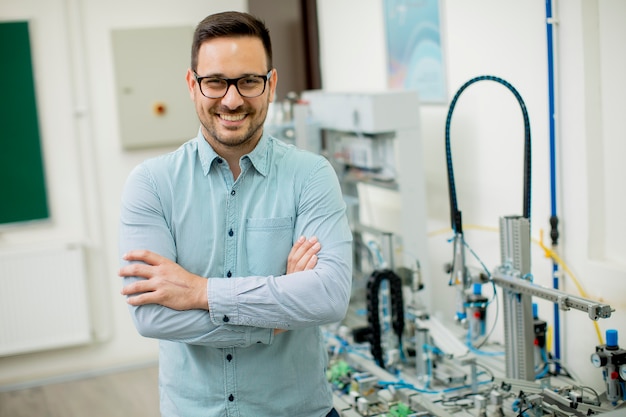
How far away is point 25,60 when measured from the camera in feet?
14.6

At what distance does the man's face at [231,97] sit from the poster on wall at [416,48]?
74.2 inches

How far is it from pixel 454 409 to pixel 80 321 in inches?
118

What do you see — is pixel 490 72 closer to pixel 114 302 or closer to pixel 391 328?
pixel 391 328

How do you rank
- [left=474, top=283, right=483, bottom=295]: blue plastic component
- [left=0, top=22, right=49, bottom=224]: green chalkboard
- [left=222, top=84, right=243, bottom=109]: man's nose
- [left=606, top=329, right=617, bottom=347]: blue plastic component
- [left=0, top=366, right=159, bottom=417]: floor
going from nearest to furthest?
[left=222, top=84, right=243, bottom=109]: man's nose, [left=606, top=329, right=617, bottom=347]: blue plastic component, [left=474, top=283, right=483, bottom=295]: blue plastic component, [left=0, top=366, right=159, bottom=417]: floor, [left=0, top=22, right=49, bottom=224]: green chalkboard

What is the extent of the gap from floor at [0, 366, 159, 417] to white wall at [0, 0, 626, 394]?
0.21 meters

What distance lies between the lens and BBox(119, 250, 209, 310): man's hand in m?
1.64

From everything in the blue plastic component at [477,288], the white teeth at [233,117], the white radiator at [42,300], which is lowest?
the white radiator at [42,300]

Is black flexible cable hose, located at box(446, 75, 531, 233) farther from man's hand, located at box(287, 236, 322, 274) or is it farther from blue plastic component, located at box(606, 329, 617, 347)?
man's hand, located at box(287, 236, 322, 274)

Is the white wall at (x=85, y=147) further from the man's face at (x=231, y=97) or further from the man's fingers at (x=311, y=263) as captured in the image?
the man's fingers at (x=311, y=263)

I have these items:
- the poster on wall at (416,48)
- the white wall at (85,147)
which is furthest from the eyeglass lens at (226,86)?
the white wall at (85,147)

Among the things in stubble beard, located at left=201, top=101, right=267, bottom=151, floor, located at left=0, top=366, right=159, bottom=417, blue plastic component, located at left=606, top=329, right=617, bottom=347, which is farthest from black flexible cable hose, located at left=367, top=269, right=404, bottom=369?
floor, located at left=0, top=366, right=159, bottom=417

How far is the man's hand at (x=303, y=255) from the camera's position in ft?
5.58

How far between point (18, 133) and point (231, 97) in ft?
10.7

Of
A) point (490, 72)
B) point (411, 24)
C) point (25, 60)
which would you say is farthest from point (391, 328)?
point (25, 60)
